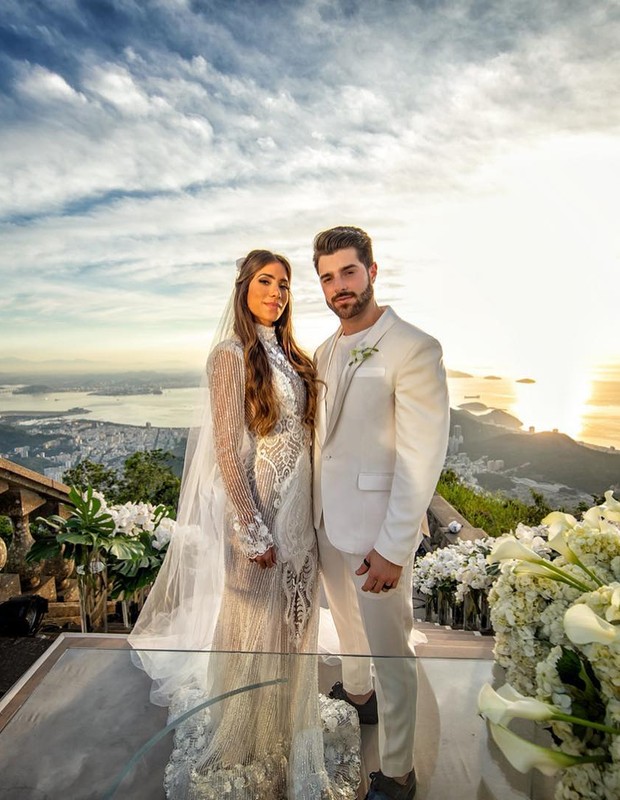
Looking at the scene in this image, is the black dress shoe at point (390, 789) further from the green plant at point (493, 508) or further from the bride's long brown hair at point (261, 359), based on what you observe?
the green plant at point (493, 508)

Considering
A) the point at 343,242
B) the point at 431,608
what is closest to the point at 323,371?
the point at 343,242

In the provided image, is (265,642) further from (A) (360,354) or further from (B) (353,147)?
(B) (353,147)

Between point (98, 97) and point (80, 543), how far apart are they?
334cm

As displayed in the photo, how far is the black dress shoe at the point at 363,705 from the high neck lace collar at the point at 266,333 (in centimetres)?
98

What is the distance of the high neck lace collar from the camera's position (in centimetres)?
182

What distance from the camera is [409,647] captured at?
1.73 meters

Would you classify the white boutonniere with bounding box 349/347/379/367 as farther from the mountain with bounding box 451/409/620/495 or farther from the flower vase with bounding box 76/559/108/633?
the mountain with bounding box 451/409/620/495

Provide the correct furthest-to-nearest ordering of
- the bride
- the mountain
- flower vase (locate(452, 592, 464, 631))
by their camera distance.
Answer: the mountain, flower vase (locate(452, 592, 464, 631)), the bride

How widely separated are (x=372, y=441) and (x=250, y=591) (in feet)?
1.88

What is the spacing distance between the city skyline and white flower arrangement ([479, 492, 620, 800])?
2659mm

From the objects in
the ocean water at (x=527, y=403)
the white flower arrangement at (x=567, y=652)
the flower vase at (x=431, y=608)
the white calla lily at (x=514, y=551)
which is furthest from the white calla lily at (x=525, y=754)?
the ocean water at (x=527, y=403)

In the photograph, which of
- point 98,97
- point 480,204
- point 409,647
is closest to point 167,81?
point 98,97

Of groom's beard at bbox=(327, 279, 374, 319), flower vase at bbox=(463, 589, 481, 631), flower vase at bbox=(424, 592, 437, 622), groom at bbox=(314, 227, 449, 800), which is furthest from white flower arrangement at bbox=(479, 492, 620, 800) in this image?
flower vase at bbox=(424, 592, 437, 622)

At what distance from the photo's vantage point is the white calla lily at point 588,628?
0.52 meters
